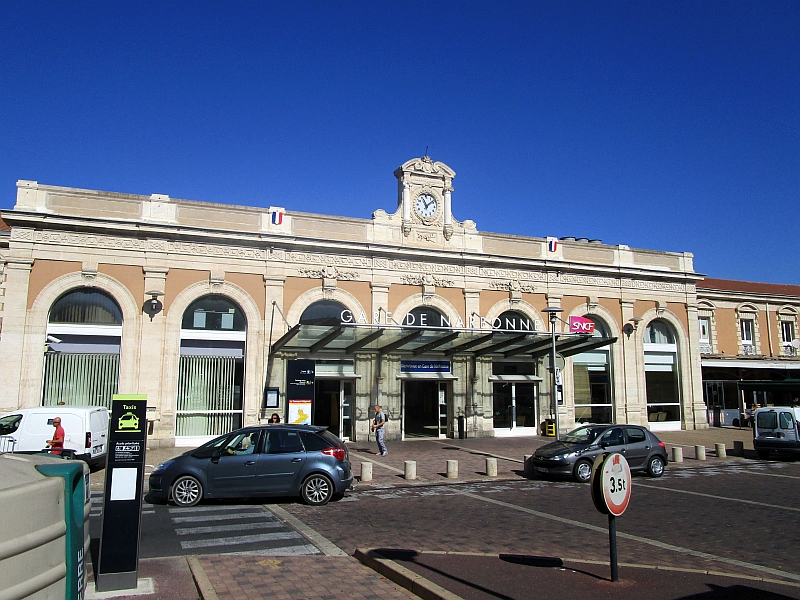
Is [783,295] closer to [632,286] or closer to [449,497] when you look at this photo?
[632,286]

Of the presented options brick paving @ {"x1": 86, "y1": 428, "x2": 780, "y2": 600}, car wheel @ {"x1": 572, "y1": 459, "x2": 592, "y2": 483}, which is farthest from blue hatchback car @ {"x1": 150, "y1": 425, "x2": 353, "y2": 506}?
car wheel @ {"x1": 572, "y1": 459, "x2": 592, "y2": 483}

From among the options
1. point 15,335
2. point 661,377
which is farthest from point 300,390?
point 661,377

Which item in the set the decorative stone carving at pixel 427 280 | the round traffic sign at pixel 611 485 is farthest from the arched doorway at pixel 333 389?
the round traffic sign at pixel 611 485

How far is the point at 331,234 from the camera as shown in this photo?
86.6 feet

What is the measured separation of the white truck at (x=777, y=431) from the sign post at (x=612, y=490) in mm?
17705

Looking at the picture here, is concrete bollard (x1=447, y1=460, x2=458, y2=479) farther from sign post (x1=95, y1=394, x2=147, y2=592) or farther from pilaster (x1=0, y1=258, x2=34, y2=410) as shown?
pilaster (x1=0, y1=258, x2=34, y2=410)

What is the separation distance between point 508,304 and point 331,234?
8552 mm

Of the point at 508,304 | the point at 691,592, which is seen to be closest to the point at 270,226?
the point at 508,304

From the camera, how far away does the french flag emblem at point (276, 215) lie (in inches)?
1004

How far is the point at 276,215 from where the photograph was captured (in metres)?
25.5

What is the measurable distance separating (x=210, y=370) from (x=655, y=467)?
1550 centimetres

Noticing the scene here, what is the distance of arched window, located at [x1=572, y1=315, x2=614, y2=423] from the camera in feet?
97.8

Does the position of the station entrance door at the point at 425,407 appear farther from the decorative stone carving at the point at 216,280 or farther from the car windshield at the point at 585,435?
the car windshield at the point at 585,435

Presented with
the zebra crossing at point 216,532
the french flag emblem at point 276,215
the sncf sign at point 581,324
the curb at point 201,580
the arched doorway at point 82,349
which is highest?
the french flag emblem at point 276,215
